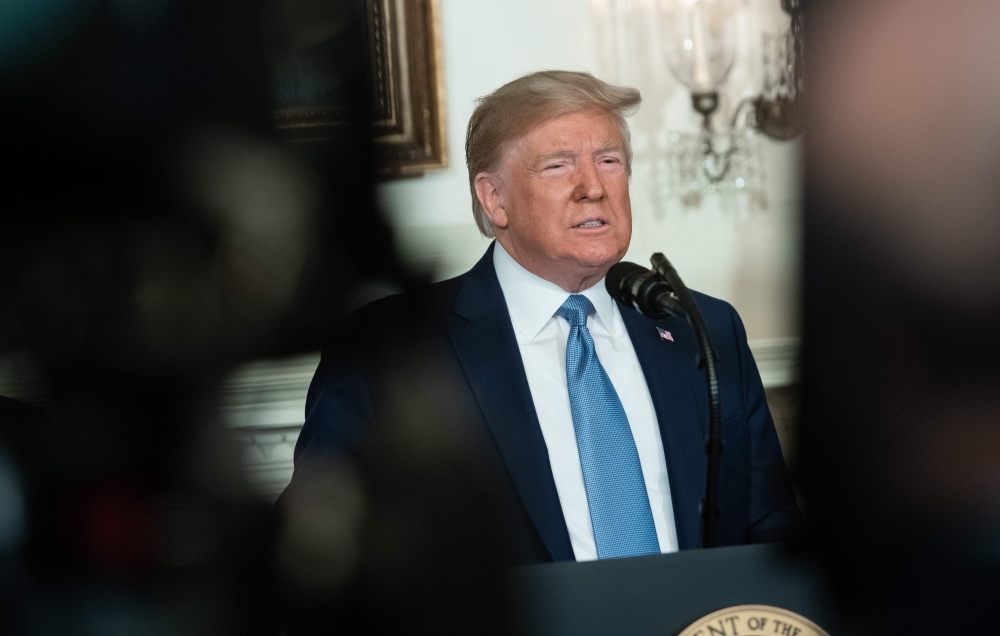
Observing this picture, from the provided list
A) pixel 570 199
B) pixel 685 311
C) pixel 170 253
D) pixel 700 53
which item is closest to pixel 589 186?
pixel 570 199

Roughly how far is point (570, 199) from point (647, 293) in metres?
0.33

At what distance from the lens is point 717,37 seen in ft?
4.83

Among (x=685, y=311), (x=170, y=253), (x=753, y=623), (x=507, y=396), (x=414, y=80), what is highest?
(x=414, y=80)

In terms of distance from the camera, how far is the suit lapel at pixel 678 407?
39.7 inches

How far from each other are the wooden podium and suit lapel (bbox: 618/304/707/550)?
223 mm

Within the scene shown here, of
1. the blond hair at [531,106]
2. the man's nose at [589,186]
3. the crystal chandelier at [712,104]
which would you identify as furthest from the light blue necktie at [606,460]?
the crystal chandelier at [712,104]

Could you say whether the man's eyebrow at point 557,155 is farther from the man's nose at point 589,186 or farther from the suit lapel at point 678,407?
the suit lapel at point 678,407

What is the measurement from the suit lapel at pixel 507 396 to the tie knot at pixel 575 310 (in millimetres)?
70

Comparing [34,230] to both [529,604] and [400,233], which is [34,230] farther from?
[529,604]

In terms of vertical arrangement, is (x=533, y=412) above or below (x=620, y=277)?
below

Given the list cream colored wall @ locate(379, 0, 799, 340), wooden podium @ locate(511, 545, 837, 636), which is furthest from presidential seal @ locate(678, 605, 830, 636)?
cream colored wall @ locate(379, 0, 799, 340)

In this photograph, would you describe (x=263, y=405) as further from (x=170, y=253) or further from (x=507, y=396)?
(x=507, y=396)

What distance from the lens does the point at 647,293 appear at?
80 cm

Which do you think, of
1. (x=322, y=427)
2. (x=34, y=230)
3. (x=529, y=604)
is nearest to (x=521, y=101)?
(x=322, y=427)
